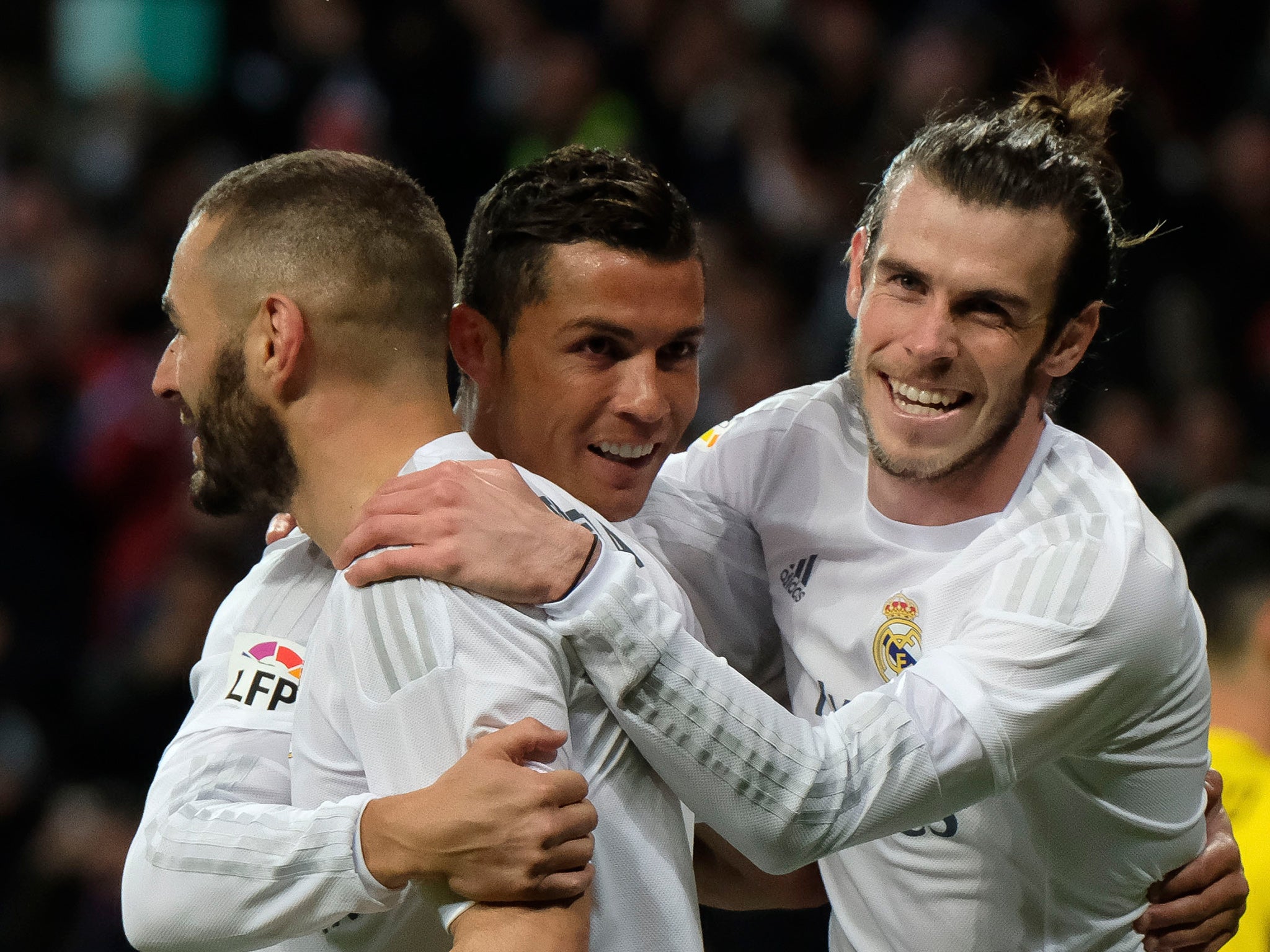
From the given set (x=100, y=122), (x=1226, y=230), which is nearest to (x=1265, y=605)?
(x=1226, y=230)

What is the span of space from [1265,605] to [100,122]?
229 inches

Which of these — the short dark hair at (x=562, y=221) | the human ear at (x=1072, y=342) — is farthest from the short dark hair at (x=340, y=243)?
the human ear at (x=1072, y=342)

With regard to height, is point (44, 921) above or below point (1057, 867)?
below

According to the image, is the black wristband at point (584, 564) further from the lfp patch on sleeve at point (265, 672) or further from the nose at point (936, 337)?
the nose at point (936, 337)

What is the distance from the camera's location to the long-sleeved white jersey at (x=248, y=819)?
1924 mm

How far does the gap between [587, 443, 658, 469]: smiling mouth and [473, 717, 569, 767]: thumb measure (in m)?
0.81

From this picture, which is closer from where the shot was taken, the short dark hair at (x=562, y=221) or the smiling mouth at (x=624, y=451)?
the short dark hair at (x=562, y=221)

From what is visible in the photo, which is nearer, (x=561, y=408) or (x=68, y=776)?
(x=561, y=408)

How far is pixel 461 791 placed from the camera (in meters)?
1.78

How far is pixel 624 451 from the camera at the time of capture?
2.56 metres

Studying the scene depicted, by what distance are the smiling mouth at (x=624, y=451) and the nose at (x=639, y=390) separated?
0.07 metres

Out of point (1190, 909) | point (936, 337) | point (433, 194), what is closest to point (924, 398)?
point (936, 337)

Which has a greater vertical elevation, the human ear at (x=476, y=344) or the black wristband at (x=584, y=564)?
the human ear at (x=476, y=344)

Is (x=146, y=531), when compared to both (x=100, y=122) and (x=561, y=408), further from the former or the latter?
(x=561, y=408)
